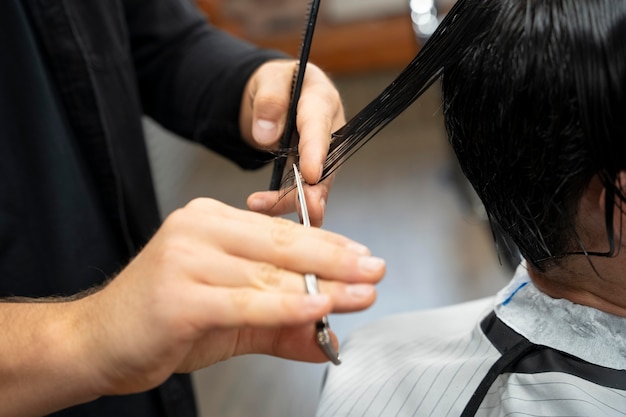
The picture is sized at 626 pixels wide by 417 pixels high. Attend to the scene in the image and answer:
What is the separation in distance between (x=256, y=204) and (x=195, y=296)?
313 mm

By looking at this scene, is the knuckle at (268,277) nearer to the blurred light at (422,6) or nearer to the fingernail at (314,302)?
the fingernail at (314,302)

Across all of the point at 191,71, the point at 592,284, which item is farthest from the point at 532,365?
the point at 191,71

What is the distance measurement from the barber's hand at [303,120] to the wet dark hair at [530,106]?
5cm

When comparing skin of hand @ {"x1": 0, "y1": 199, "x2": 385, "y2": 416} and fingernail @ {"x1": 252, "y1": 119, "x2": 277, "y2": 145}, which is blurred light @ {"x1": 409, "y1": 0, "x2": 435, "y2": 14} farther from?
skin of hand @ {"x1": 0, "y1": 199, "x2": 385, "y2": 416}

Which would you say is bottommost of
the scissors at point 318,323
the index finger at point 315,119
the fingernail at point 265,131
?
the scissors at point 318,323

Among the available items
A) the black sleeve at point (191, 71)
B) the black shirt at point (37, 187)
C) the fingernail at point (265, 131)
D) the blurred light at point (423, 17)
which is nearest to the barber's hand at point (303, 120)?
the fingernail at point (265, 131)

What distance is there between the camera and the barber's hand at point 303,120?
95 centimetres

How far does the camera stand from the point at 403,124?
15.2ft

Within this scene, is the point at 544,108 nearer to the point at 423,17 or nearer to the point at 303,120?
the point at 303,120

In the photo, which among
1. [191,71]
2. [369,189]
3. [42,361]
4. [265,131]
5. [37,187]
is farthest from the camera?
[369,189]

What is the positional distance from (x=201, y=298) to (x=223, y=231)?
78 mm

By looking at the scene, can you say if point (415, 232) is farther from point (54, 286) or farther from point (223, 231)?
point (223, 231)

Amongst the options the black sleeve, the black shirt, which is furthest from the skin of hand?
the black sleeve

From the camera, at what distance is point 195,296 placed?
711 mm
